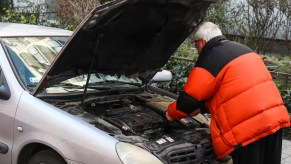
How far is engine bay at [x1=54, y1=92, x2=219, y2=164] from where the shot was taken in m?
3.42

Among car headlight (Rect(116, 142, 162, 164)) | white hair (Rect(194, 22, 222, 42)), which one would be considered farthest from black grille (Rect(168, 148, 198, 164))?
white hair (Rect(194, 22, 222, 42))

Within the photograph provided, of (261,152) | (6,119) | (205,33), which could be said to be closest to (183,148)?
(261,152)

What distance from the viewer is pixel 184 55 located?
8.71 meters

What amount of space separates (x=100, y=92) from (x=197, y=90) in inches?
45.5

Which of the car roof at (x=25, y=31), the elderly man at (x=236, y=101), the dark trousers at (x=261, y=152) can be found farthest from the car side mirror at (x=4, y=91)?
the dark trousers at (x=261, y=152)

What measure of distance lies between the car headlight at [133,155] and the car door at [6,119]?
1131 mm

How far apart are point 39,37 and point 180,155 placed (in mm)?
2128

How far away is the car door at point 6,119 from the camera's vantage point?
3.77 m

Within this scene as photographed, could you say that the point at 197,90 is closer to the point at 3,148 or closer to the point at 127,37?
the point at 127,37

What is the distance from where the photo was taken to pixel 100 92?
4.30 metres

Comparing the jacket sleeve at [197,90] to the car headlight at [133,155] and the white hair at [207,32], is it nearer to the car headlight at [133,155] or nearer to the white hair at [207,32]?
the white hair at [207,32]

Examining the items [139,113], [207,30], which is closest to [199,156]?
→ [139,113]

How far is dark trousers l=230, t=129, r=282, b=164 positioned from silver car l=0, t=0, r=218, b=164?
0.27 metres

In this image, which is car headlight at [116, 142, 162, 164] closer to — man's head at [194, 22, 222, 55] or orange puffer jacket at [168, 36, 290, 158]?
orange puffer jacket at [168, 36, 290, 158]
